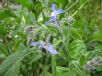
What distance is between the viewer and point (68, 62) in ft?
4.11

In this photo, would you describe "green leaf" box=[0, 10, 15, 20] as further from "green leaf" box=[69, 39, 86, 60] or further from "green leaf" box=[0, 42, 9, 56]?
"green leaf" box=[69, 39, 86, 60]

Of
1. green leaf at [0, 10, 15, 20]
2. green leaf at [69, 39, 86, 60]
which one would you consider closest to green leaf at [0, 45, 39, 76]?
green leaf at [69, 39, 86, 60]

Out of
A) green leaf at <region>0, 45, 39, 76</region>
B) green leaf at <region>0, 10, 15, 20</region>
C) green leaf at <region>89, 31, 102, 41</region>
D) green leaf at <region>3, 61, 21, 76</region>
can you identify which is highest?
green leaf at <region>0, 10, 15, 20</region>

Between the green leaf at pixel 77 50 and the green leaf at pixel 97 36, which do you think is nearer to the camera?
the green leaf at pixel 77 50

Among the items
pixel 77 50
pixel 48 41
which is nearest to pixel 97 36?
pixel 77 50

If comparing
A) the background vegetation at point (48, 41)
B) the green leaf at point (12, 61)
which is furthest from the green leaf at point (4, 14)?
the green leaf at point (12, 61)

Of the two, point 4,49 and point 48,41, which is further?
point 4,49

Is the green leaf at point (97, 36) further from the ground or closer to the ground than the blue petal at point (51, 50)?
further from the ground

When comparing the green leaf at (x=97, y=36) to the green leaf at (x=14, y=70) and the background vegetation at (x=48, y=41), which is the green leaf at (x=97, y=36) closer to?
the background vegetation at (x=48, y=41)

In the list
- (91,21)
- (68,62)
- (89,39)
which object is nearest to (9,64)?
(68,62)

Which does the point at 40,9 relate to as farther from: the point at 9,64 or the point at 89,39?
the point at 9,64

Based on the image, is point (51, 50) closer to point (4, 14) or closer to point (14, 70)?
point (14, 70)

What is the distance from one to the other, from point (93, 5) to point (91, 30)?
0.76 feet

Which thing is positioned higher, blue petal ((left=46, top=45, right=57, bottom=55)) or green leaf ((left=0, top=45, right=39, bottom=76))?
blue petal ((left=46, top=45, right=57, bottom=55))
